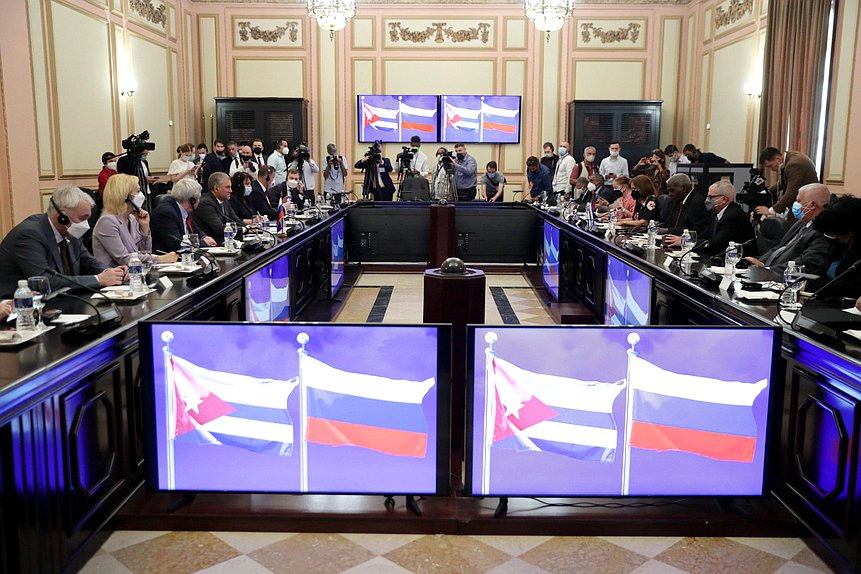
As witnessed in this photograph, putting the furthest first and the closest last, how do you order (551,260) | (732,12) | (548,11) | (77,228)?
(732,12), (548,11), (551,260), (77,228)

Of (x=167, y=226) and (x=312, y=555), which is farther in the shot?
(x=167, y=226)

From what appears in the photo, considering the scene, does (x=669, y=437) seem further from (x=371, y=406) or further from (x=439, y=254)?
(x=439, y=254)

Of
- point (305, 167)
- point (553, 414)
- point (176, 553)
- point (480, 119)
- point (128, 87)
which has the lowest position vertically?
point (176, 553)

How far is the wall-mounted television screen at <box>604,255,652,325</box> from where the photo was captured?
4.37 meters

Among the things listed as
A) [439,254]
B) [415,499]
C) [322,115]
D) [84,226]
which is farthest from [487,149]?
[415,499]

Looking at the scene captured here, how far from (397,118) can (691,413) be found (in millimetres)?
10997

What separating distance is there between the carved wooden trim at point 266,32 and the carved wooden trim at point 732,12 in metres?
6.40

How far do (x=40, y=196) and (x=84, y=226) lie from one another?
5091mm

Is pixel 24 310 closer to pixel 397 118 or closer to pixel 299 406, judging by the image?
pixel 299 406

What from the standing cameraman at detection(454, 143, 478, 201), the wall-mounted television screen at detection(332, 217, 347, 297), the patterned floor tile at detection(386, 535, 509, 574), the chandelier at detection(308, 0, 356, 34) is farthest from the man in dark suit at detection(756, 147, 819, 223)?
the patterned floor tile at detection(386, 535, 509, 574)

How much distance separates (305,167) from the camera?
34.9 ft

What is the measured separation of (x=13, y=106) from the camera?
24.0 feet

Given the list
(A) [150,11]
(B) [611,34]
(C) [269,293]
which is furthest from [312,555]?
(B) [611,34]

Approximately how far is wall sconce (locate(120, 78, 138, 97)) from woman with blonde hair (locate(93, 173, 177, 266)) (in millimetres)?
6314
